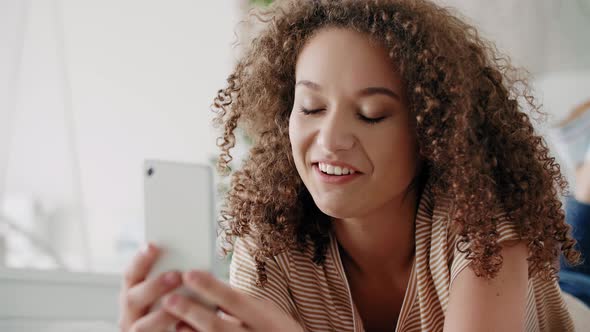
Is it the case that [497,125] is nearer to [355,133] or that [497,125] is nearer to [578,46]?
[355,133]

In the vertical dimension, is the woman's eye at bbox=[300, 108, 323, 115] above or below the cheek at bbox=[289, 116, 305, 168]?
above

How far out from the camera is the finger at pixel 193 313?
66cm

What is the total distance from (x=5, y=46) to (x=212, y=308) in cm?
152

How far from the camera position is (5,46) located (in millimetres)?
1876

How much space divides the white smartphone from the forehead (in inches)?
Result: 10.2

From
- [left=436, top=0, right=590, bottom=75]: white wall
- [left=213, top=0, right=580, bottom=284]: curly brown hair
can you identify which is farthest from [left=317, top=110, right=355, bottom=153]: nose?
[left=436, top=0, right=590, bottom=75]: white wall

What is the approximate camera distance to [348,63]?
850mm

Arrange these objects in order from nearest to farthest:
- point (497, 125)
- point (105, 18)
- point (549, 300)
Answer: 1. point (497, 125)
2. point (549, 300)
3. point (105, 18)

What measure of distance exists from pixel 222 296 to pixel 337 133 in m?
0.28

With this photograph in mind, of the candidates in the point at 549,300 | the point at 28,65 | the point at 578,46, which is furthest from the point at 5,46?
the point at 578,46

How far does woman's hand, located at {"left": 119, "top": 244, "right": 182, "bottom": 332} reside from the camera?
Result: 26.1 inches

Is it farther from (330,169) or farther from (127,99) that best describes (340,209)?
(127,99)

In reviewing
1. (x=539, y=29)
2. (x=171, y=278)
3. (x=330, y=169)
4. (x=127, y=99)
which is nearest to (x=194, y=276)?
(x=171, y=278)

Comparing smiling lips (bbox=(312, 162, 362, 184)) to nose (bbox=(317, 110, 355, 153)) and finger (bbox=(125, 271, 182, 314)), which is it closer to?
nose (bbox=(317, 110, 355, 153))
